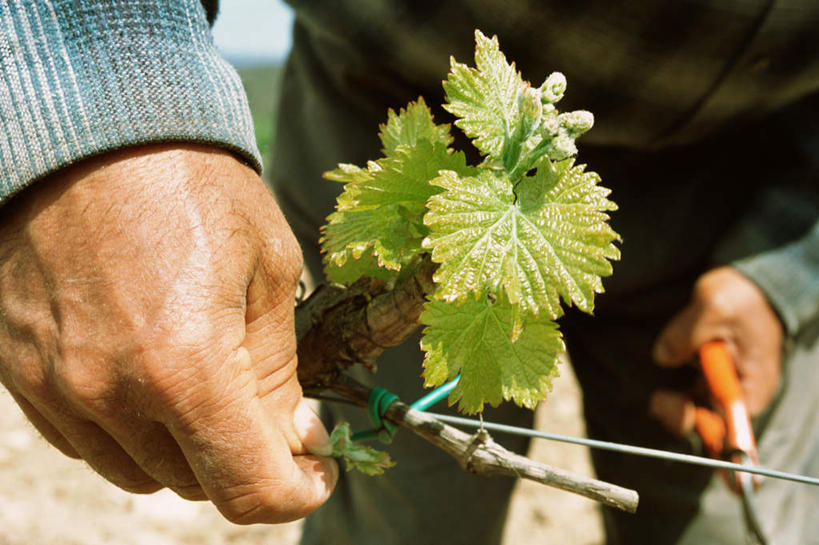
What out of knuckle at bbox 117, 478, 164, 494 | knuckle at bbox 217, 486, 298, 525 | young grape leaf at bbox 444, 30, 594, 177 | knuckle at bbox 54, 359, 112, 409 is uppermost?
young grape leaf at bbox 444, 30, 594, 177

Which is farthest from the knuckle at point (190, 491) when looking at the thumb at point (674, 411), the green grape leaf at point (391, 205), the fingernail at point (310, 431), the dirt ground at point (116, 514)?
the dirt ground at point (116, 514)

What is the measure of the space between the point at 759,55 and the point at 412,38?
3.20ft

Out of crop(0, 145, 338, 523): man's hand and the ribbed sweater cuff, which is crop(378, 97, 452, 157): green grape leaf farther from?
the ribbed sweater cuff

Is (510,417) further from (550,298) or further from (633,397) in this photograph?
(550,298)

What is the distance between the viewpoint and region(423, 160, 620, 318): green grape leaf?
90cm

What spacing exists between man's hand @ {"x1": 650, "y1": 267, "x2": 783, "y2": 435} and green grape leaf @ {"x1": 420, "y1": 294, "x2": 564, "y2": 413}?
4.70 ft

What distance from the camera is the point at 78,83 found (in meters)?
1.05

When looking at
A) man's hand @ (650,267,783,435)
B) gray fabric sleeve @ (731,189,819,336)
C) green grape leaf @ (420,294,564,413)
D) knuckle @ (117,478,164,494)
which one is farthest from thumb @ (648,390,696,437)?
knuckle @ (117,478,164,494)

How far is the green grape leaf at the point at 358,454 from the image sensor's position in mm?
1162

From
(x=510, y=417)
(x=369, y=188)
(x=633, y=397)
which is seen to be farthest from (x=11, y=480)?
(x=369, y=188)

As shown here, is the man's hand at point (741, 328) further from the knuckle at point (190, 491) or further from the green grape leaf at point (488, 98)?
the knuckle at point (190, 491)

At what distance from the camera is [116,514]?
328 centimetres

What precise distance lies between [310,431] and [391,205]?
0.41 m

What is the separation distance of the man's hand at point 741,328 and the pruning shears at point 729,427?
4 centimetres
